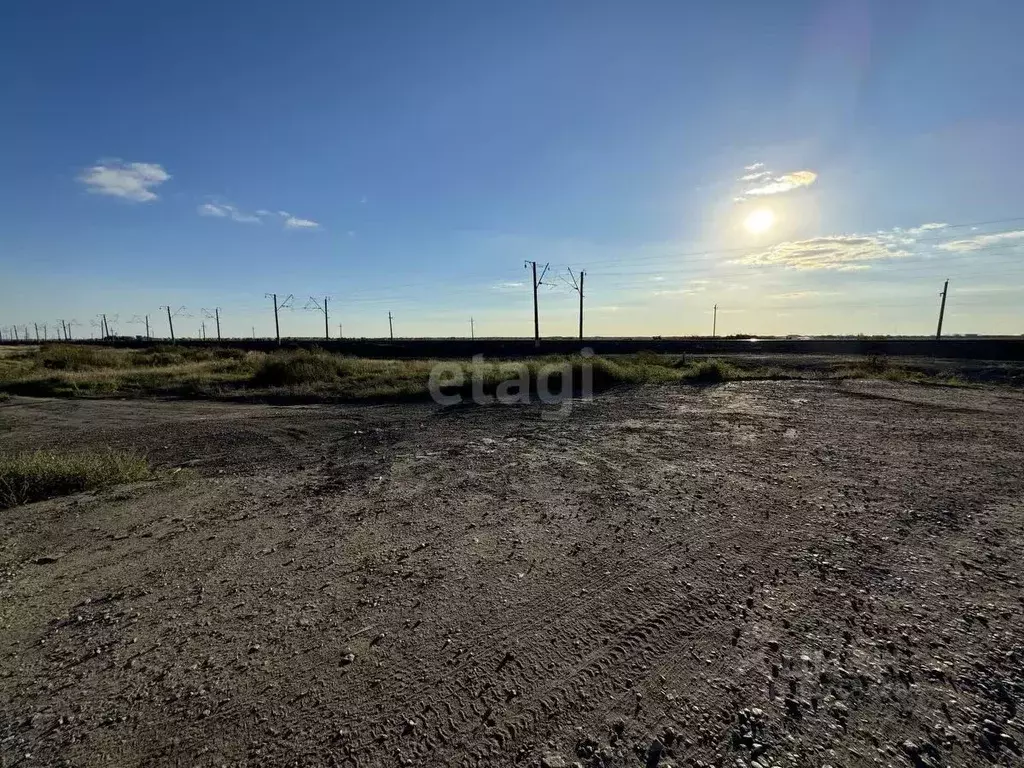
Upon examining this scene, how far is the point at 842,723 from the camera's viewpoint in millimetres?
2418

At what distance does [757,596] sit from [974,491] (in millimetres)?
4176

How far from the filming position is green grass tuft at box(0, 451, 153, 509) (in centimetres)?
595

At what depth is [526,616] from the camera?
3400mm

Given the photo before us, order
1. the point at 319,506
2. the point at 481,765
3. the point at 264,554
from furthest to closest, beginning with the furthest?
the point at 319,506, the point at 264,554, the point at 481,765

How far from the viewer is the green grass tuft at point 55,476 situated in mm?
5949


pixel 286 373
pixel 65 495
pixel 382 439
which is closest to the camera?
pixel 65 495

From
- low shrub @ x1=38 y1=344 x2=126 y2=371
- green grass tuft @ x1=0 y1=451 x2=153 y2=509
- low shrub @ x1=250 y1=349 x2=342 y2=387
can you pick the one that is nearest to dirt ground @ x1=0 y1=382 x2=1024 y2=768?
green grass tuft @ x1=0 y1=451 x2=153 y2=509

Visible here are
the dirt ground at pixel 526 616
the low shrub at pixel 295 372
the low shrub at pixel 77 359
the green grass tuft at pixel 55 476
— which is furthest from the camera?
the low shrub at pixel 77 359

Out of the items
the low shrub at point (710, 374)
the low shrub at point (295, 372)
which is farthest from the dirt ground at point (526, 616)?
the low shrub at point (295, 372)

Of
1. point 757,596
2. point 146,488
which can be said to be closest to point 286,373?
point 146,488

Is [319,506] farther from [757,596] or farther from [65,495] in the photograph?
[757,596]

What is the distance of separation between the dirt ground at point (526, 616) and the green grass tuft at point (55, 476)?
46 cm

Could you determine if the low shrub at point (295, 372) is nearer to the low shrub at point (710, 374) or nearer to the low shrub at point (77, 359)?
the low shrub at point (710, 374)

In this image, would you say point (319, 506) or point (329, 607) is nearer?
point (329, 607)
